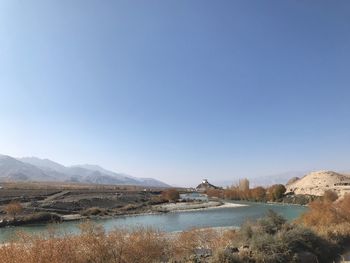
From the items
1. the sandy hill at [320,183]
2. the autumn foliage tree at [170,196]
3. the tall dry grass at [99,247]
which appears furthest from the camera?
the autumn foliage tree at [170,196]

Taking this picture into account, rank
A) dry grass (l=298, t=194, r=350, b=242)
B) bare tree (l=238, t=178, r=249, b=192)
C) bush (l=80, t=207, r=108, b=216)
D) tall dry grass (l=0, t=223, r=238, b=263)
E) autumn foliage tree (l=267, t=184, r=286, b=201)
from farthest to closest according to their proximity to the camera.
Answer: bare tree (l=238, t=178, r=249, b=192), autumn foliage tree (l=267, t=184, r=286, b=201), bush (l=80, t=207, r=108, b=216), dry grass (l=298, t=194, r=350, b=242), tall dry grass (l=0, t=223, r=238, b=263)

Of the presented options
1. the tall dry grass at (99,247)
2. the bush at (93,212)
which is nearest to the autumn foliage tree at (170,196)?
the bush at (93,212)

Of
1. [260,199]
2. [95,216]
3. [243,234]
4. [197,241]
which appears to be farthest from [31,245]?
[260,199]

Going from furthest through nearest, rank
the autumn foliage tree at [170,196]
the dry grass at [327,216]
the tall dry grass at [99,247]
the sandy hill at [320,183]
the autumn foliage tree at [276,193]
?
1. the autumn foliage tree at [170,196]
2. the sandy hill at [320,183]
3. the autumn foliage tree at [276,193]
4. the dry grass at [327,216]
5. the tall dry grass at [99,247]

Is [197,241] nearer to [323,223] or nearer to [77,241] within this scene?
[77,241]

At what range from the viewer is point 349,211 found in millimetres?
29828

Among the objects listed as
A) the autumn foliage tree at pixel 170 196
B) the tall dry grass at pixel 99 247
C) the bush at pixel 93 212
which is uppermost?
the autumn foliage tree at pixel 170 196

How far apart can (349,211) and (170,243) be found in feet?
59.9

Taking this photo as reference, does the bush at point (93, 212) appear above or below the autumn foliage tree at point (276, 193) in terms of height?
below

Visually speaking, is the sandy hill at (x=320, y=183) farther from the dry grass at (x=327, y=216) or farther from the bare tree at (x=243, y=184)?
the dry grass at (x=327, y=216)

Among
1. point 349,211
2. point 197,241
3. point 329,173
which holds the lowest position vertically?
point 197,241

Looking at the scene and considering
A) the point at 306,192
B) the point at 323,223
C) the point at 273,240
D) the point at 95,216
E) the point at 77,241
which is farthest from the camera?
the point at 306,192

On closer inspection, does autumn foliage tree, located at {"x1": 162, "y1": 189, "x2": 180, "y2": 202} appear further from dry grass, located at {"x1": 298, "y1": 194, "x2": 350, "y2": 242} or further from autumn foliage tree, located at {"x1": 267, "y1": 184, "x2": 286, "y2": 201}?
dry grass, located at {"x1": 298, "y1": 194, "x2": 350, "y2": 242}

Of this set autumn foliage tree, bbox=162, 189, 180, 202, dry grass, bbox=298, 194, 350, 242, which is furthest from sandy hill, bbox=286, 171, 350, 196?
dry grass, bbox=298, 194, 350, 242
